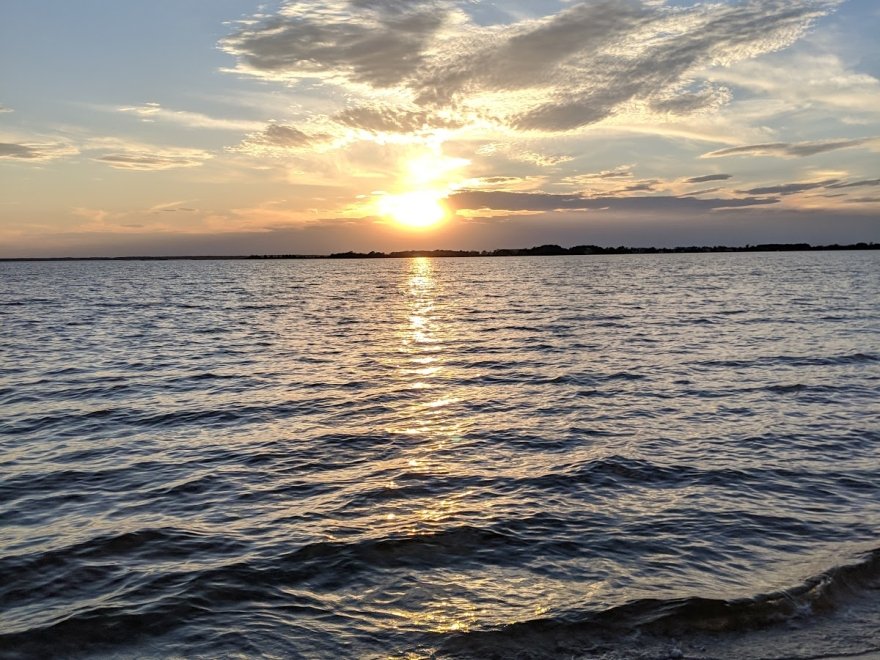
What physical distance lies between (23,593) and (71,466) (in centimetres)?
627

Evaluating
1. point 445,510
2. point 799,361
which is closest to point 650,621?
point 445,510

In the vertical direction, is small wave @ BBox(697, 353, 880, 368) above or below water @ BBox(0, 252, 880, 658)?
above

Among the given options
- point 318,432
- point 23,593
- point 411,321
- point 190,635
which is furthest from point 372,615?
point 411,321

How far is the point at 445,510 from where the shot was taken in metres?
11.6

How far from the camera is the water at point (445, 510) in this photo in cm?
781

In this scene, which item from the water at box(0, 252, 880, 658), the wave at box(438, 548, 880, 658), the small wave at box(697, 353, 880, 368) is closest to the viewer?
the wave at box(438, 548, 880, 658)

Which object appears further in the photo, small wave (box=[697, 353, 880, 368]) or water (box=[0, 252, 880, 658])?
small wave (box=[697, 353, 880, 368])

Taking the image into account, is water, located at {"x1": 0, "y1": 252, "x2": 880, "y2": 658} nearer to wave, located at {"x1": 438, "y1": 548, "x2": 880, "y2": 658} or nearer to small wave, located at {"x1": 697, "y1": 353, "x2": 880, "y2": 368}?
wave, located at {"x1": 438, "y1": 548, "x2": 880, "y2": 658}

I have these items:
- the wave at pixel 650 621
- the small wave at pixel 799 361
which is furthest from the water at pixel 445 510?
the small wave at pixel 799 361

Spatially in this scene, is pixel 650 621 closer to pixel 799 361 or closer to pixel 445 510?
pixel 445 510

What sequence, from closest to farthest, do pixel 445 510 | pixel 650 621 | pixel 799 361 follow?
pixel 650 621, pixel 445 510, pixel 799 361

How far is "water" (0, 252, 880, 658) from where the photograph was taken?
25.6ft

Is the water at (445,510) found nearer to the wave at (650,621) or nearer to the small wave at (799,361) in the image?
the wave at (650,621)

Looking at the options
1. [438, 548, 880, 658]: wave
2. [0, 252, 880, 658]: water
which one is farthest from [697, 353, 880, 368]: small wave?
[438, 548, 880, 658]: wave
